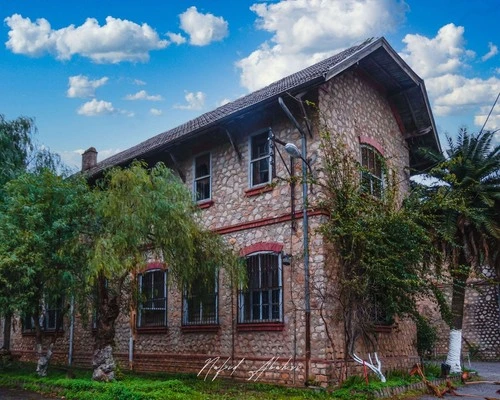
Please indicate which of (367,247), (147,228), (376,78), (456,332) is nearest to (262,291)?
(367,247)

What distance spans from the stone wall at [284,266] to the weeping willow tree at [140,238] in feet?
5.03

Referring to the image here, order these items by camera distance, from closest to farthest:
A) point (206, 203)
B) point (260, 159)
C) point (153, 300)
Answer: point (260, 159) < point (206, 203) < point (153, 300)

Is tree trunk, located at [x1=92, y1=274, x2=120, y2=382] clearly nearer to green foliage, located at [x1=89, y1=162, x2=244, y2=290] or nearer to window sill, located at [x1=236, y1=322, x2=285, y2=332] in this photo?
green foliage, located at [x1=89, y1=162, x2=244, y2=290]

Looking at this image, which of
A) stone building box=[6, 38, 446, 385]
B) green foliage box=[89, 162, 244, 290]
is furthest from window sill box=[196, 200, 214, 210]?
green foliage box=[89, 162, 244, 290]

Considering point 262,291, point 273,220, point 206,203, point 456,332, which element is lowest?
point 456,332

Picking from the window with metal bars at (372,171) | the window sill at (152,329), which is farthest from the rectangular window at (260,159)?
the window sill at (152,329)

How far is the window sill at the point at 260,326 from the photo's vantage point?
12891 millimetres

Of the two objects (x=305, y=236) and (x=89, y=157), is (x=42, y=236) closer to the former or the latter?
(x=305, y=236)

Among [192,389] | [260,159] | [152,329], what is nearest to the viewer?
[192,389]

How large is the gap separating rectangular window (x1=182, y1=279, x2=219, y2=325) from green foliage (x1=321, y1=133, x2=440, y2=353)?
359 centimetres

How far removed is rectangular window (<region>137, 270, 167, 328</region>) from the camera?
16328mm

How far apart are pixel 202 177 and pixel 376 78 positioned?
19.2 ft

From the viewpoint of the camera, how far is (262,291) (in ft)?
44.8

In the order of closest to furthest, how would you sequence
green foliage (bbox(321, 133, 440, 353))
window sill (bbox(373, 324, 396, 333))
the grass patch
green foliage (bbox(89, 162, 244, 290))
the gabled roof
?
1. the grass patch
2. green foliage (bbox(89, 162, 244, 290))
3. green foliage (bbox(321, 133, 440, 353))
4. the gabled roof
5. window sill (bbox(373, 324, 396, 333))
